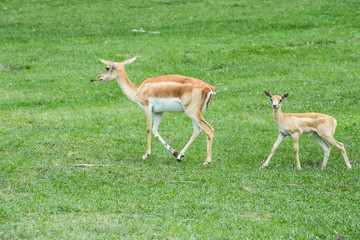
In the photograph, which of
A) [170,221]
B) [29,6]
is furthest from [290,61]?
[29,6]

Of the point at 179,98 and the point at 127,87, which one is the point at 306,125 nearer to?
the point at 179,98

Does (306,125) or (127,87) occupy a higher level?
(127,87)

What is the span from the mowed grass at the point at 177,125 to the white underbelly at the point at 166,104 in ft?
3.33

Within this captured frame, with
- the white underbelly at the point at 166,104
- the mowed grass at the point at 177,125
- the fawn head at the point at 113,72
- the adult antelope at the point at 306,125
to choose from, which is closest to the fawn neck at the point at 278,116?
the adult antelope at the point at 306,125

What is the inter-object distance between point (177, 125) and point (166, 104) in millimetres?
2979

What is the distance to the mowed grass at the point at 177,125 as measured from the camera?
7523 millimetres

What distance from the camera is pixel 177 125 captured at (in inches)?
534

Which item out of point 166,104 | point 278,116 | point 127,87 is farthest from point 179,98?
point 278,116

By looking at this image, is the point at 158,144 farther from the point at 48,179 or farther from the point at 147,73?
the point at 147,73

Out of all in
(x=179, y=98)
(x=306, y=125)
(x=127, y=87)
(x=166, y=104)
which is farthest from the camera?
(x=127, y=87)

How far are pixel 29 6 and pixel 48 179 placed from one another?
22.5 metres

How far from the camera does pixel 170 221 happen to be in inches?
291

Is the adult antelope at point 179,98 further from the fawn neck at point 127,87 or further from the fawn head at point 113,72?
the fawn head at point 113,72

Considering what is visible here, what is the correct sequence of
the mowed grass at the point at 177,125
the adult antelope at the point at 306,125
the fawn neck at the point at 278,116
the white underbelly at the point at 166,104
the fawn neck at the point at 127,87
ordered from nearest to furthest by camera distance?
the mowed grass at the point at 177,125 → the adult antelope at the point at 306,125 → the fawn neck at the point at 278,116 → the white underbelly at the point at 166,104 → the fawn neck at the point at 127,87
